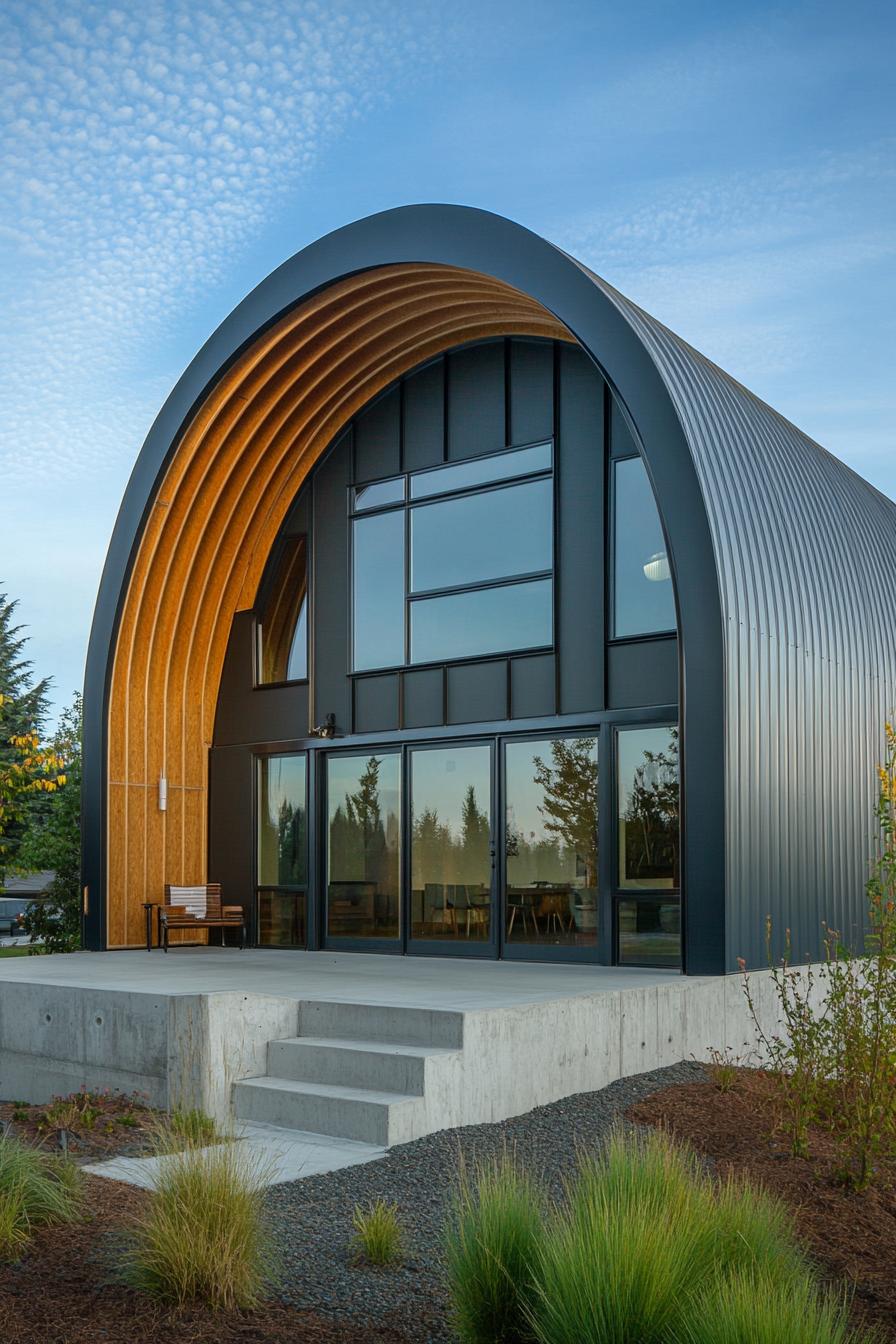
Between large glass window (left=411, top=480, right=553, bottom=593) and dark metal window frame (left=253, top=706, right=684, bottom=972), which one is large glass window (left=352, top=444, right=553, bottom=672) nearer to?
large glass window (left=411, top=480, right=553, bottom=593)

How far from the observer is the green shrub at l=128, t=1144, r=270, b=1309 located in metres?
4.54

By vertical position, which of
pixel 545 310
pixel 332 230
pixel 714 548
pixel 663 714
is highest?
pixel 332 230

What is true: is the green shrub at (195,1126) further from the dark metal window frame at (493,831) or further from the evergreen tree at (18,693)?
the evergreen tree at (18,693)

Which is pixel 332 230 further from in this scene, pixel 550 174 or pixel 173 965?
pixel 173 965

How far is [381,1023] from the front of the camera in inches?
332

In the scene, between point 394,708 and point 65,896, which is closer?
point 394,708

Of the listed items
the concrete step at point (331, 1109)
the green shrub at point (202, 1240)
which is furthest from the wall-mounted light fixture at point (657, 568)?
the green shrub at point (202, 1240)

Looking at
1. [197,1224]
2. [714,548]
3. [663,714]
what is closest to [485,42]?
[714,548]

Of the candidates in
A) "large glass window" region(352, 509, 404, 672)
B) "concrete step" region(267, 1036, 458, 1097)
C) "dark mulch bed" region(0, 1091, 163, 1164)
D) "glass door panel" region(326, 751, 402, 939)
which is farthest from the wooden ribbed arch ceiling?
"concrete step" region(267, 1036, 458, 1097)

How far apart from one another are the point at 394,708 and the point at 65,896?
7.39 m

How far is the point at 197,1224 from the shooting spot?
15.2 feet

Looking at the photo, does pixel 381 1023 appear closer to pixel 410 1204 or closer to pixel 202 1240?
pixel 410 1204

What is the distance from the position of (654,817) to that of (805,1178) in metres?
5.65

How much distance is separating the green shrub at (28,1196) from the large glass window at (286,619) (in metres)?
9.82
